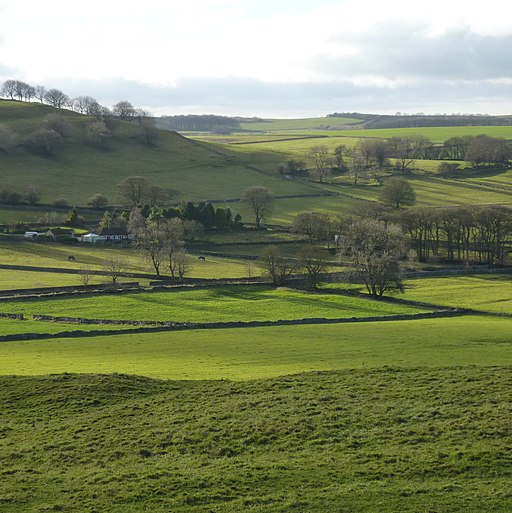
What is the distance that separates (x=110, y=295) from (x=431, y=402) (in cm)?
5096

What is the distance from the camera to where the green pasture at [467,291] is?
75125mm

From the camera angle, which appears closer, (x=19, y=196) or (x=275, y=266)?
(x=275, y=266)

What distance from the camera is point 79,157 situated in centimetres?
18700

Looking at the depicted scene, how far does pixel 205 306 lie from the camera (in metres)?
73.6

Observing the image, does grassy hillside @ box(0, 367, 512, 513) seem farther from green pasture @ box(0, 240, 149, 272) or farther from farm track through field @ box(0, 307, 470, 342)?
green pasture @ box(0, 240, 149, 272)

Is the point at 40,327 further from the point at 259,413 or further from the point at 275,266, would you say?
the point at 259,413

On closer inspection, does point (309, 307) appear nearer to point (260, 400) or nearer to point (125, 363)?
point (125, 363)

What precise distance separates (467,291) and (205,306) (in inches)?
1193

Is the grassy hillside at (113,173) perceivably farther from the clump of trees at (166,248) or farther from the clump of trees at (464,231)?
the clump of trees at (464,231)

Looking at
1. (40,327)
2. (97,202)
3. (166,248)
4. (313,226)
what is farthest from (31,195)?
(40,327)

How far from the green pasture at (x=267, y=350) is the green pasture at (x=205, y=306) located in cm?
752

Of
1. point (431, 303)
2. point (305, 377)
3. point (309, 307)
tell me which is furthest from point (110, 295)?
point (305, 377)

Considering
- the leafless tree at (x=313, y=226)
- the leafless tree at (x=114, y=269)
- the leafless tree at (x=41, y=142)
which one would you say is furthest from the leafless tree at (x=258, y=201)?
the leafless tree at (x=41, y=142)

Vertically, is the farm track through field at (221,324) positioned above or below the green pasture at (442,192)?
below
